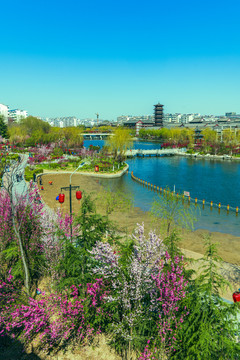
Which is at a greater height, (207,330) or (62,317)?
(207,330)

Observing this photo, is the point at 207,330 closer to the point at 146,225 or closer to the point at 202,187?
the point at 146,225

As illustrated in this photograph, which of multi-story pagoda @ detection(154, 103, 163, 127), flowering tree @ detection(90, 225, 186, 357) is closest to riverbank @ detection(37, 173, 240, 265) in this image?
flowering tree @ detection(90, 225, 186, 357)

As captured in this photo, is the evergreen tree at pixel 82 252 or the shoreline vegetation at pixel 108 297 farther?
the evergreen tree at pixel 82 252

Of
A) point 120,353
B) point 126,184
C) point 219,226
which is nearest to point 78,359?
point 120,353

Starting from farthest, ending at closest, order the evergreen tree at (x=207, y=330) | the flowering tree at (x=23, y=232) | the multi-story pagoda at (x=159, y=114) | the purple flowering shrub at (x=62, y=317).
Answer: the multi-story pagoda at (x=159, y=114), the flowering tree at (x=23, y=232), the purple flowering shrub at (x=62, y=317), the evergreen tree at (x=207, y=330)

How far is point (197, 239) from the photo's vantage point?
22375 mm

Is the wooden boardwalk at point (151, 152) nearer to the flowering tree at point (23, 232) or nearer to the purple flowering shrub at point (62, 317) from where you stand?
the flowering tree at point (23, 232)

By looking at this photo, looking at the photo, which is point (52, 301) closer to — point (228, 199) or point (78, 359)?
point (78, 359)

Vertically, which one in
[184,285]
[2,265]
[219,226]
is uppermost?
[184,285]

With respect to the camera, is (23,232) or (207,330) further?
(23,232)

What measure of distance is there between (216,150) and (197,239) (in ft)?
240

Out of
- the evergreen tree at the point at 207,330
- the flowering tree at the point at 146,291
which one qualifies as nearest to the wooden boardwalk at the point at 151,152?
the flowering tree at the point at 146,291

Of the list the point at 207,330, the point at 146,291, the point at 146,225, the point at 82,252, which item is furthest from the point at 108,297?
the point at 146,225

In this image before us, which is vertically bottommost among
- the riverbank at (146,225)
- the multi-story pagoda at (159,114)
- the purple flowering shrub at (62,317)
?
the riverbank at (146,225)
